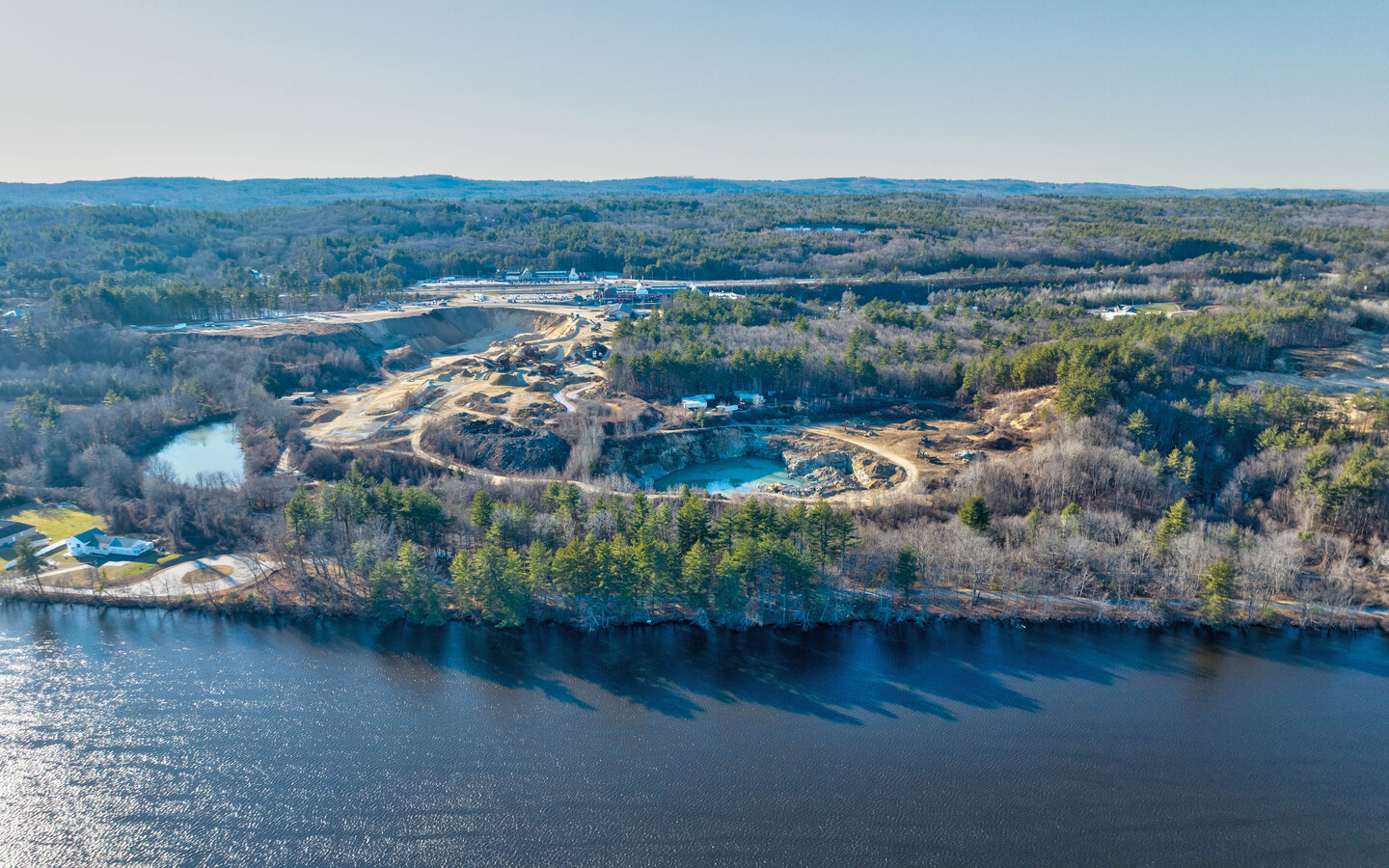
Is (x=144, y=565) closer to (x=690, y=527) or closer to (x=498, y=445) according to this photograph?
(x=498, y=445)

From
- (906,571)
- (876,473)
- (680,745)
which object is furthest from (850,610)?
(876,473)

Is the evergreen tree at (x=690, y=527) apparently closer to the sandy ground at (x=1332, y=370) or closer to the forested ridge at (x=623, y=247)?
the sandy ground at (x=1332, y=370)

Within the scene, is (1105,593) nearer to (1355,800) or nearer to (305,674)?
(1355,800)

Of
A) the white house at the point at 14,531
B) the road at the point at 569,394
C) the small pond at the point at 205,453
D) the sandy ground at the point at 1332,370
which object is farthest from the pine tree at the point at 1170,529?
the white house at the point at 14,531

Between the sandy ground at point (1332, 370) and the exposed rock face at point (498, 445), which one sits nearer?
the exposed rock face at point (498, 445)

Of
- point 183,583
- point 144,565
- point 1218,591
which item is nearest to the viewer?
point 1218,591

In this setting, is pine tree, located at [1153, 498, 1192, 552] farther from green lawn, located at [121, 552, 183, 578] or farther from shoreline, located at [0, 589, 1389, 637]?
green lawn, located at [121, 552, 183, 578]
